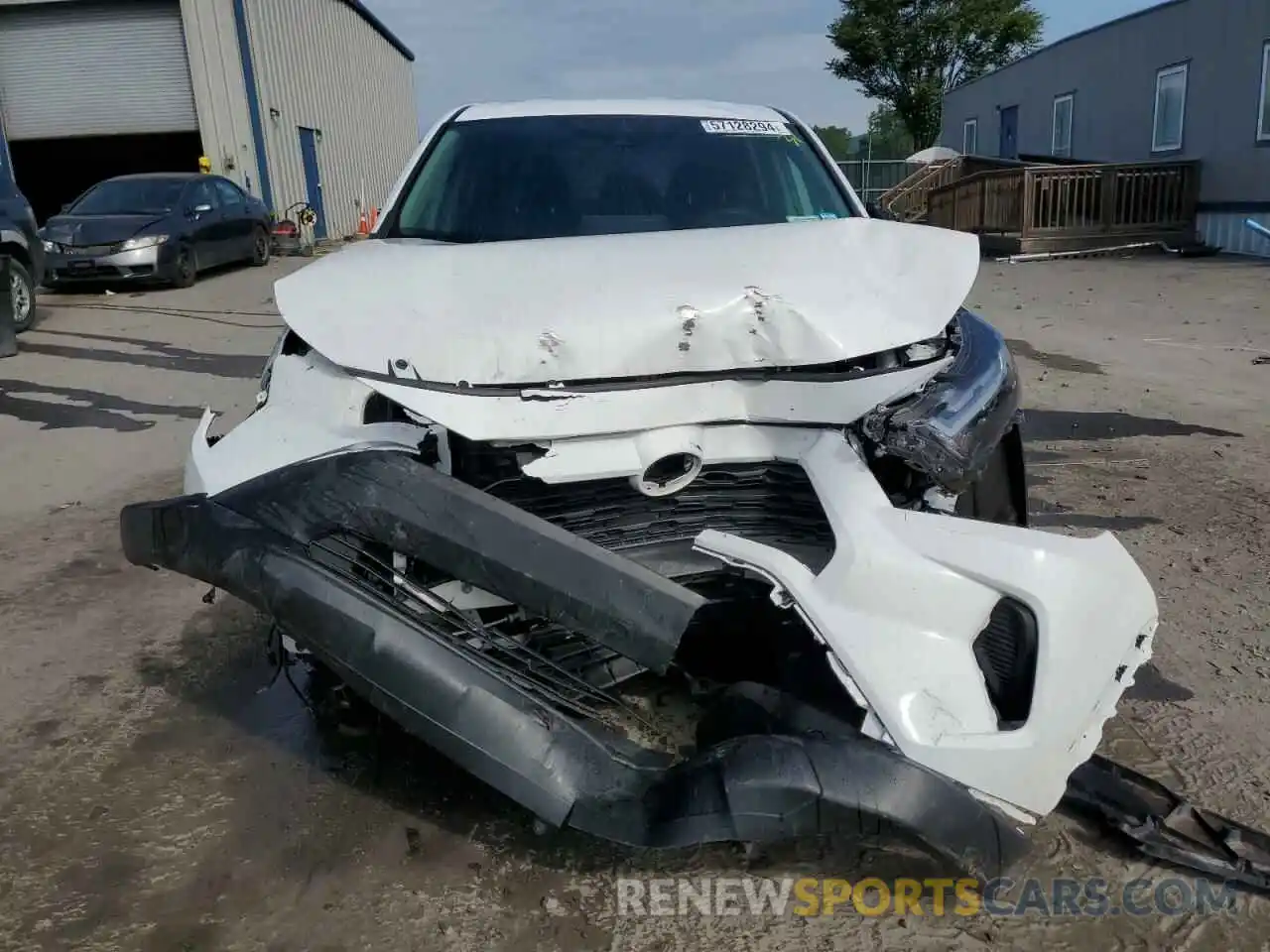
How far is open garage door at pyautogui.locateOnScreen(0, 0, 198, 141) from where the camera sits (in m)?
18.1

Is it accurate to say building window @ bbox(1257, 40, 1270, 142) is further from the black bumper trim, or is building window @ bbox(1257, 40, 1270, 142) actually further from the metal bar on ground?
the black bumper trim

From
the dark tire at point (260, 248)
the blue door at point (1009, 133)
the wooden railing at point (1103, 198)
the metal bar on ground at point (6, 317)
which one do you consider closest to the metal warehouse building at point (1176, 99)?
the wooden railing at point (1103, 198)

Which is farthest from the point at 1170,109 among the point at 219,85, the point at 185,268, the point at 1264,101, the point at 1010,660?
the point at 1010,660

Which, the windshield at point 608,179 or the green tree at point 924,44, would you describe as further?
the green tree at point 924,44

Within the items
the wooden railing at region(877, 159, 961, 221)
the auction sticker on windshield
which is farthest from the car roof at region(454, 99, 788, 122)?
the wooden railing at region(877, 159, 961, 221)

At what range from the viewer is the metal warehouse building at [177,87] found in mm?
18188

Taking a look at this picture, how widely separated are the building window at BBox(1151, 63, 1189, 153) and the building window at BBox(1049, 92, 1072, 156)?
140 inches

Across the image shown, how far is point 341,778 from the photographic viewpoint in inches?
105

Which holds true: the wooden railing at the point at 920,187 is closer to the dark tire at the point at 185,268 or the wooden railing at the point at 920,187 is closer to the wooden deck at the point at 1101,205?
the wooden deck at the point at 1101,205

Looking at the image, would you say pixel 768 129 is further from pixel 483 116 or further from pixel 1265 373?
pixel 1265 373

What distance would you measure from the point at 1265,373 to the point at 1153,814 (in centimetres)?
585

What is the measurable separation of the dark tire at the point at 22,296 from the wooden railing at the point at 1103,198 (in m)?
13.9


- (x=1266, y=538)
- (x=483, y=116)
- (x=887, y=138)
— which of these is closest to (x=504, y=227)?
(x=483, y=116)

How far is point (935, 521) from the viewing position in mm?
1982
